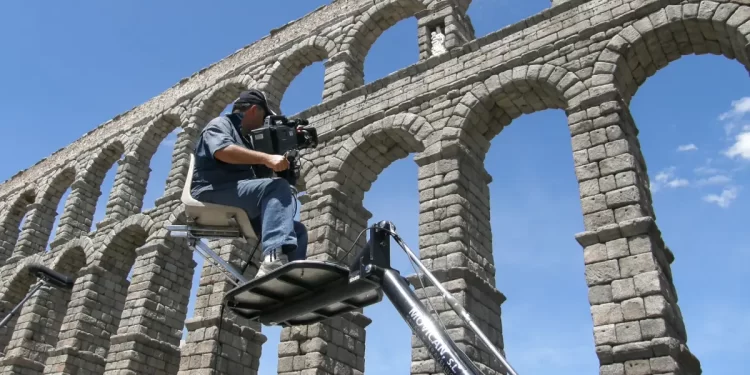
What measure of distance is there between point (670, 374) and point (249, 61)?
1308 centimetres

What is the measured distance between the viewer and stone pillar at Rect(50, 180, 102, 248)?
1809cm

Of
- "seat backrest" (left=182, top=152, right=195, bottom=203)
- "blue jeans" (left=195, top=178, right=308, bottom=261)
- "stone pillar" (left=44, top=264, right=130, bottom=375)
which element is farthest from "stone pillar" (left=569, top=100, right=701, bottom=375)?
"stone pillar" (left=44, top=264, right=130, bottom=375)

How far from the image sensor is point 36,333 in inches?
654

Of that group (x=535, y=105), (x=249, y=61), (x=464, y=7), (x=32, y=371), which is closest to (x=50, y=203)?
(x=32, y=371)

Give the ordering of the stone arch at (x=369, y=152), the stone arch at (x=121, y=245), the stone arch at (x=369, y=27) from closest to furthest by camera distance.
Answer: the stone arch at (x=369, y=152)
the stone arch at (x=369, y=27)
the stone arch at (x=121, y=245)

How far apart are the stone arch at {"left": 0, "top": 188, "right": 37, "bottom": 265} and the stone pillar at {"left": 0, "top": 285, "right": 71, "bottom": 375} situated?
5164 mm

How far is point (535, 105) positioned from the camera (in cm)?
1074

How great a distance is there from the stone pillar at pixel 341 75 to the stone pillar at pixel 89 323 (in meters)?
7.72

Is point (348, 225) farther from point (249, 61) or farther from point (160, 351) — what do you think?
point (249, 61)

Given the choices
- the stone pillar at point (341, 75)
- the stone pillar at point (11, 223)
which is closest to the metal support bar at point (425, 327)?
the stone pillar at point (341, 75)

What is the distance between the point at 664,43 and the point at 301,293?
8067 millimetres

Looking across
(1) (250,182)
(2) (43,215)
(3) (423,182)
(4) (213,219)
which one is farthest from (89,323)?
(1) (250,182)

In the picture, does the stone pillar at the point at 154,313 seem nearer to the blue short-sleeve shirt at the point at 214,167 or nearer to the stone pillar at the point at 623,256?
the stone pillar at the point at 623,256

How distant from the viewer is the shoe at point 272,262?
3.91 m
